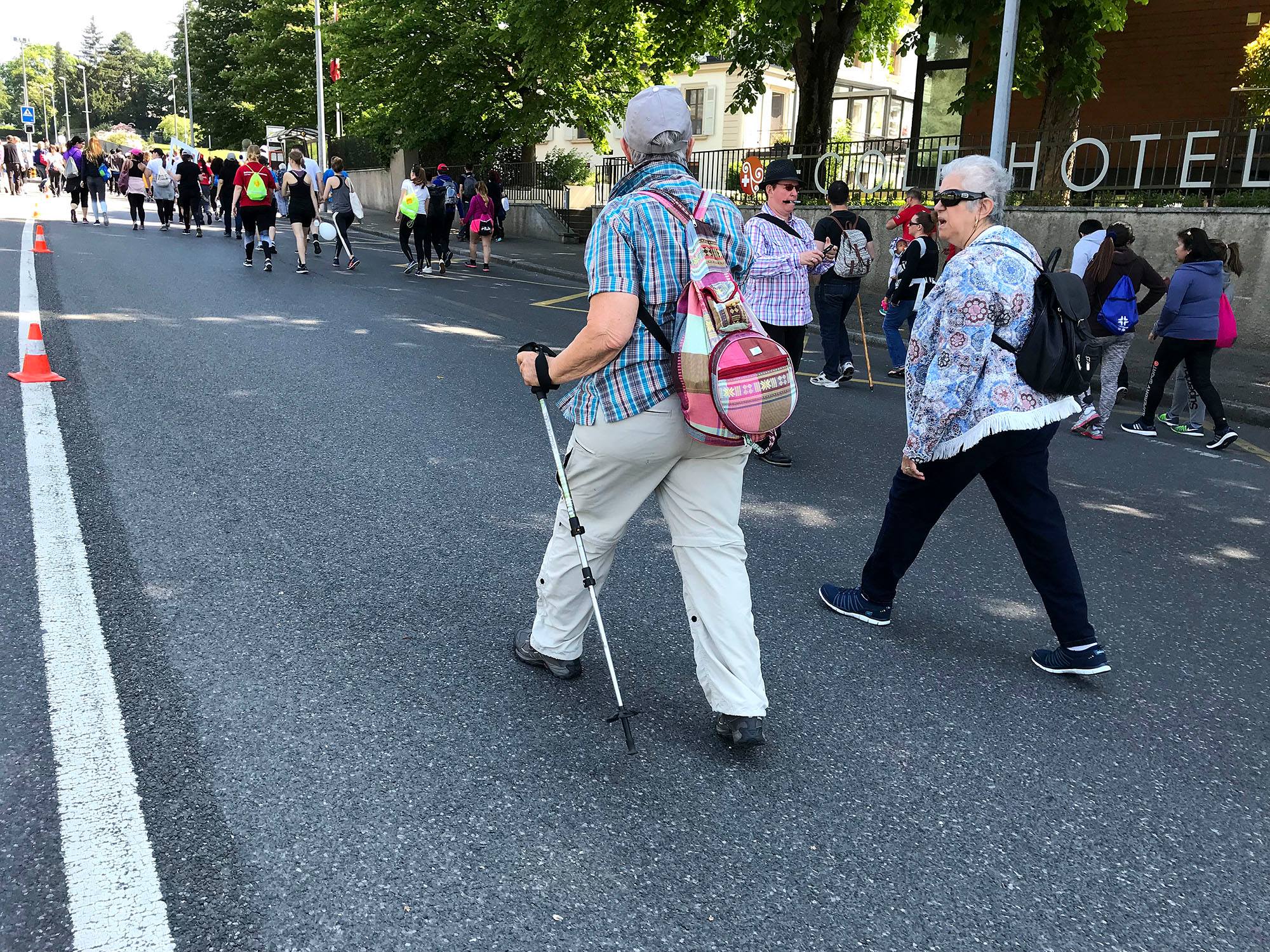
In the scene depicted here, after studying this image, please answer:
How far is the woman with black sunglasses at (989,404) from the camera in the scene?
3.72 metres

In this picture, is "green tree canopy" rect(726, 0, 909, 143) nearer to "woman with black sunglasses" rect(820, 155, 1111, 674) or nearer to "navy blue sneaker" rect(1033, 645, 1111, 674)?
"woman with black sunglasses" rect(820, 155, 1111, 674)

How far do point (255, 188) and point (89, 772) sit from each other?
1448 cm

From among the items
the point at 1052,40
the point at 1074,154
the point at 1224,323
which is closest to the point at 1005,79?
the point at 1074,154

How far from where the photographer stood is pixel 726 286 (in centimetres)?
298

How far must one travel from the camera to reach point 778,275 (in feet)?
23.0

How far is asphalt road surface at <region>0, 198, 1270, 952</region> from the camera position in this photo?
2525 millimetres

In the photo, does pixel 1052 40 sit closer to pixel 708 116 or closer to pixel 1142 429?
pixel 1142 429

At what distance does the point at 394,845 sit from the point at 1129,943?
72.3 inches

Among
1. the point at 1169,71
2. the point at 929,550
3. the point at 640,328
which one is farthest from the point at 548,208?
the point at 640,328

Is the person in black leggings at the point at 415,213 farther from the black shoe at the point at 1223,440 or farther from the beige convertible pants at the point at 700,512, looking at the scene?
the beige convertible pants at the point at 700,512

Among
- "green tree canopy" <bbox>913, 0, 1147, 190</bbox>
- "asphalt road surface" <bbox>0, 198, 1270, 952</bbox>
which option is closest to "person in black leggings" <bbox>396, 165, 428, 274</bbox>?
"green tree canopy" <bbox>913, 0, 1147, 190</bbox>

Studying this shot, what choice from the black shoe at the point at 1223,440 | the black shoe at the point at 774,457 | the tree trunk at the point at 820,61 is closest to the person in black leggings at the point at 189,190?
the tree trunk at the point at 820,61

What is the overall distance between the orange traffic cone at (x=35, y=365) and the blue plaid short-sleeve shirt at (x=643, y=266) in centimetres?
596

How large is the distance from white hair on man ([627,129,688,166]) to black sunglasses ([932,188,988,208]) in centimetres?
117
